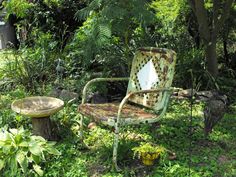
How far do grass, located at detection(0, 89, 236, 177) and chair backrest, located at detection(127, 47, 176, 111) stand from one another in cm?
49

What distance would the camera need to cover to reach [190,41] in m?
6.42

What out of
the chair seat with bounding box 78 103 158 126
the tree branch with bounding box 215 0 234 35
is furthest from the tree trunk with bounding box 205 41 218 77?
the chair seat with bounding box 78 103 158 126

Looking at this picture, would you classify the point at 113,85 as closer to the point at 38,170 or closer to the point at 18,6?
the point at 38,170

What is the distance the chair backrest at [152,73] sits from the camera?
382 centimetres

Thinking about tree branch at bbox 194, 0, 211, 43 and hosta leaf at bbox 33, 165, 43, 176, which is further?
tree branch at bbox 194, 0, 211, 43

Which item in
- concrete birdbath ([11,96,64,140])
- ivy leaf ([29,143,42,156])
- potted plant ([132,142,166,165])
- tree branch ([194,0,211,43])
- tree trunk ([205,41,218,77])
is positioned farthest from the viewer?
tree trunk ([205,41,218,77])

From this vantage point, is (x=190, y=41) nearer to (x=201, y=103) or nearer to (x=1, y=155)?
(x=201, y=103)

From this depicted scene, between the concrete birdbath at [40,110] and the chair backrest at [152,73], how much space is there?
3.12 ft

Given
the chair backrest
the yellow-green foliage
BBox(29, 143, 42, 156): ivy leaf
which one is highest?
the yellow-green foliage

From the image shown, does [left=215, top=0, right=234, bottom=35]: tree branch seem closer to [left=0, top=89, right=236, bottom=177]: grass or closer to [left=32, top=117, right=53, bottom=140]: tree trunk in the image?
[left=0, top=89, right=236, bottom=177]: grass

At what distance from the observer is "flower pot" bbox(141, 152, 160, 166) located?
340 cm

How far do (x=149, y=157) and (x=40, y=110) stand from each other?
130 cm

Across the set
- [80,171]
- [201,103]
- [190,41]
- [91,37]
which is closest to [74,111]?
[91,37]

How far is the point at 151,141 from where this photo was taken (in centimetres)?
409
